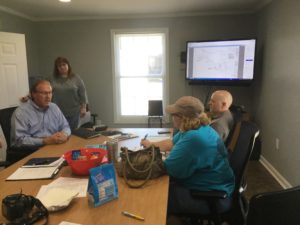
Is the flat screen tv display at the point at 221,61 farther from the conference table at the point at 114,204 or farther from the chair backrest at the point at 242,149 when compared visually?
the conference table at the point at 114,204

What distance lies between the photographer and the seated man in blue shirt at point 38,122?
2352mm

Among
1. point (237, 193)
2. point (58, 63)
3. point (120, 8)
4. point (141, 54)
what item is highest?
point (120, 8)

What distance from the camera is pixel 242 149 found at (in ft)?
5.55

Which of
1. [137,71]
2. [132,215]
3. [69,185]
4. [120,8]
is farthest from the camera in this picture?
[137,71]

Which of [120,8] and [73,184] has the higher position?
[120,8]

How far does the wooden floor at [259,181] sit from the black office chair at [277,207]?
2.30 m

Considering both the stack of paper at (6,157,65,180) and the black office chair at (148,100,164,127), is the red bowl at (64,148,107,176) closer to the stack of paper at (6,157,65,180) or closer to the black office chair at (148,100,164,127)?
the stack of paper at (6,157,65,180)

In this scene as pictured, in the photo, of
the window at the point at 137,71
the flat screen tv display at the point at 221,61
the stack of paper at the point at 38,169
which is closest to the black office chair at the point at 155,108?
the window at the point at 137,71

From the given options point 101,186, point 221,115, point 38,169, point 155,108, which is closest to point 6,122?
point 38,169

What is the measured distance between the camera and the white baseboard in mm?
3089

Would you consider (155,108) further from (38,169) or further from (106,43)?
(38,169)

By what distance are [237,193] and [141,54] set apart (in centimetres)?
359

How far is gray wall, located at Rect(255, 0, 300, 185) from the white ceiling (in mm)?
528

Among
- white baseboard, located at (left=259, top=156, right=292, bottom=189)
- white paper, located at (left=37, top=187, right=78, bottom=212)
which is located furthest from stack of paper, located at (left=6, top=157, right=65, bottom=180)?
white baseboard, located at (left=259, top=156, right=292, bottom=189)
